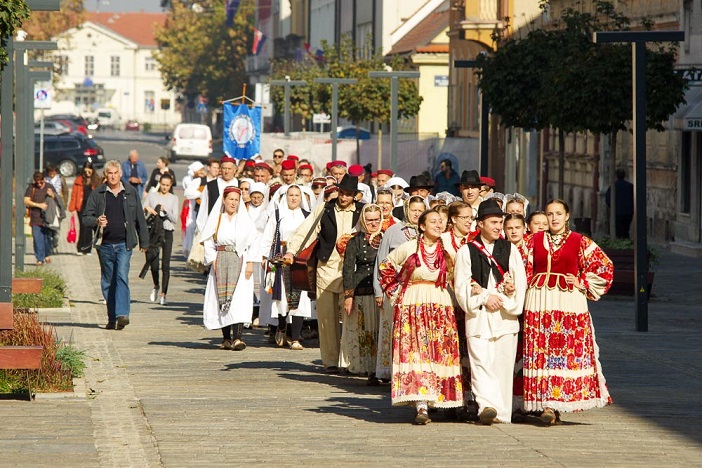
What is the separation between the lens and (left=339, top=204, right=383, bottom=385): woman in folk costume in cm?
1336

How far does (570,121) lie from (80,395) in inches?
512

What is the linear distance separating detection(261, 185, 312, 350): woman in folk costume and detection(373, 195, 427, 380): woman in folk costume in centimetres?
313

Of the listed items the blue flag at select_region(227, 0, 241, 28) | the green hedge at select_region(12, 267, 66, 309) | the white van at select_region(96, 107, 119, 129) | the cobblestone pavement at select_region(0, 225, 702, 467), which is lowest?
the cobblestone pavement at select_region(0, 225, 702, 467)

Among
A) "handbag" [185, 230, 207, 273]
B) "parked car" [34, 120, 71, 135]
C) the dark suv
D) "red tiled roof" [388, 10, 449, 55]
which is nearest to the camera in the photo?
"handbag" [185, 230, 207, 273]

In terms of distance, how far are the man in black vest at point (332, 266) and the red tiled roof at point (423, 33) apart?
4347cm

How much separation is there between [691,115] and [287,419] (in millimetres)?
18836

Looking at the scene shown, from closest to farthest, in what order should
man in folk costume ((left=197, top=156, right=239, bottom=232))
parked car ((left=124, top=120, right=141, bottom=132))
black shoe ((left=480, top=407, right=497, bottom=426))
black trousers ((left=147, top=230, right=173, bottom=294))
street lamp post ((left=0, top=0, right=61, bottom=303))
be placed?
1. black shoe ((left=480, top=407, right=497, bottom=426))
2. street lamp post ((left=0, top=0, right=61, bottom=303))
3. man in folk costume ((left=197, top=156, right=239, bottom=232))
4. black trousers ((left=147, top=230, right=173, bottom=294))
5. parked car ((left=124, top=120, right=141, bottom=132))

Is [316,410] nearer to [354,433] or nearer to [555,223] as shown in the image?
[354,433]

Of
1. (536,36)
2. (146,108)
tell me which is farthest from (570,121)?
(146,108)

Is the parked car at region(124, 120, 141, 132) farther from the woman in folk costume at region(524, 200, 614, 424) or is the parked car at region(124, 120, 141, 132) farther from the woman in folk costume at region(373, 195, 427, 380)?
the woman in folk costume at region(524, 200, 614, 424)

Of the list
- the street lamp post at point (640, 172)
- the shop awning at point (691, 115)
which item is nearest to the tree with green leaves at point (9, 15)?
the street lamp post at point (640, 172)

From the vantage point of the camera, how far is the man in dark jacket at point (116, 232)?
687 inches

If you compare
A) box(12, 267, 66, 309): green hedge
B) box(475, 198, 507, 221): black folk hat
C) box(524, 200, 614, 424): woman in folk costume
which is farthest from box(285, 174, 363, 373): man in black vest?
box(12, 267, 66, 309): green hedge

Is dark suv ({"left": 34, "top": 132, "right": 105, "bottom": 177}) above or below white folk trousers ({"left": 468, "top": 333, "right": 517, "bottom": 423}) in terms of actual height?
above
